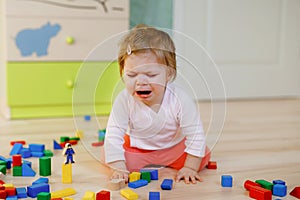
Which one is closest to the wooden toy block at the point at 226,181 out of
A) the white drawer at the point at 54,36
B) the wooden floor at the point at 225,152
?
the wooden floor at the point at 225,152

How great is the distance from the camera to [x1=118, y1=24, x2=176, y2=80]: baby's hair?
1.06 metres

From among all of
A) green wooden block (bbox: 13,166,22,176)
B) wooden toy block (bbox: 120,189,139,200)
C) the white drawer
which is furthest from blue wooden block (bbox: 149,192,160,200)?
the white drawer

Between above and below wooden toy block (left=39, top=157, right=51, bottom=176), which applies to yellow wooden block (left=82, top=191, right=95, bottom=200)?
below

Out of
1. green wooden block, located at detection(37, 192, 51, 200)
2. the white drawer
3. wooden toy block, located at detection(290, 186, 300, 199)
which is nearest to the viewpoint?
green wooden block, located at detection(37, 192, 51, 200)

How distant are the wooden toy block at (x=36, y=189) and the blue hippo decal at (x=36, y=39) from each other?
0.99 metres

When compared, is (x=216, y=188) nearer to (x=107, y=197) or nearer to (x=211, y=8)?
(x=107, y=197)

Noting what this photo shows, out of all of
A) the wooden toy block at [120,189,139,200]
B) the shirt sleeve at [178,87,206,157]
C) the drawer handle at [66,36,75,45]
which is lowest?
the wooden toy block at [120,189,139,200]

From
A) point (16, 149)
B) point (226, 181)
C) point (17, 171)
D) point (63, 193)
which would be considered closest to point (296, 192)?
point (226, 181)

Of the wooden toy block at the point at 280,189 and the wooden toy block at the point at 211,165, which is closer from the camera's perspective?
the wooden toy block at the point at 280,189

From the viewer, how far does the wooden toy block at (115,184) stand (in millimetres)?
1054

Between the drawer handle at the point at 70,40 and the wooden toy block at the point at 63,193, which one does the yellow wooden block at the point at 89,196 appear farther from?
the drawer handle at the point at 70,40

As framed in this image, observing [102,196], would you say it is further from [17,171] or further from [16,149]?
[16,149]

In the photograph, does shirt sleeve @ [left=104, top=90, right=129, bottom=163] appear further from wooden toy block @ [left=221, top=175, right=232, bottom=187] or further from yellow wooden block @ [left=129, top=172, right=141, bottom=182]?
wooden toy block @ [left=221, top=175, right=232, bottom=187]

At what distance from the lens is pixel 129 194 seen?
996 mm
